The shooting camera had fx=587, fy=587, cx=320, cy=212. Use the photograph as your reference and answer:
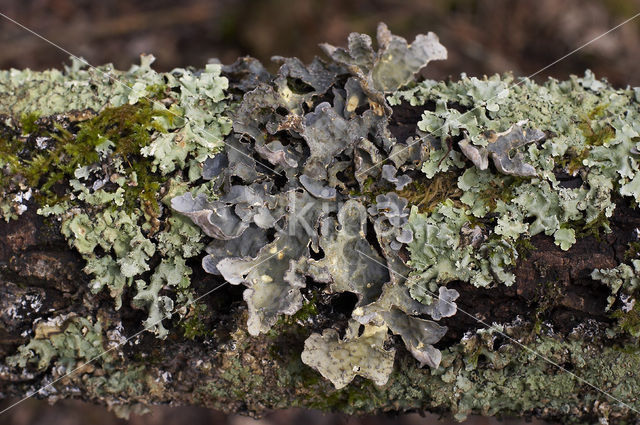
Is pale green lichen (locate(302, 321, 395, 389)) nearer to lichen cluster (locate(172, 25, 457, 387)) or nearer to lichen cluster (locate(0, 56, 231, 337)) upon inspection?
lichen cluster (locate(172, 25, 457, 387))

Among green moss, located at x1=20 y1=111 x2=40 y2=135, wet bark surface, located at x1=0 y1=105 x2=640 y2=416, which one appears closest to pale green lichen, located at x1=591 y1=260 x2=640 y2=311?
wet bark surface, located at x1=0 y1=105 x2=640 y2=416

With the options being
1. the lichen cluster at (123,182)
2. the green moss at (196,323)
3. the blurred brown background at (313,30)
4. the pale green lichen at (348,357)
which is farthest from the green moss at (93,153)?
the blurred brown background at (313,30)

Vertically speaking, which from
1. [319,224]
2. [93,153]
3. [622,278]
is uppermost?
[93,153]

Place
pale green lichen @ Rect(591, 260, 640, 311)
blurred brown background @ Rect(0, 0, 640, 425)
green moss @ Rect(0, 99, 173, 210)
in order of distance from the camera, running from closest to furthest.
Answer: pale green lichen @ Rect(591, 260, 640, 311) → green moss @ Rect(0, 99, 173, 210) → blurred brown background @ Rect(0, 0, 640, 425)

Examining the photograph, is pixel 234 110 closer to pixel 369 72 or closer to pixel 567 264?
pixel 369 72

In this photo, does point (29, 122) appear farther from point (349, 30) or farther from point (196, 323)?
point (349, 30)

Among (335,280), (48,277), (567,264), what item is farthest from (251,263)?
(567,264)

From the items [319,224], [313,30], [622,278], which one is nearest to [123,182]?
[319,224]

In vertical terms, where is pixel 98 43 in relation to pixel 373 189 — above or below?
above
